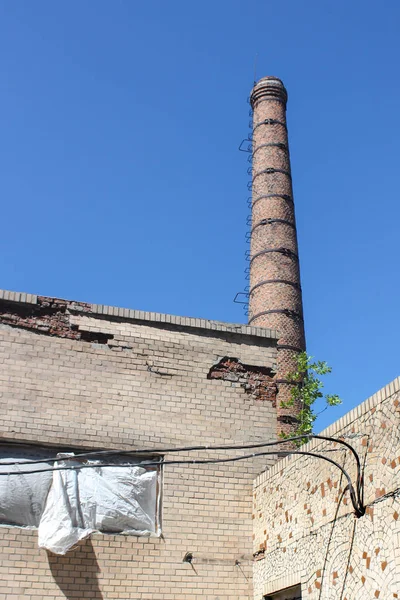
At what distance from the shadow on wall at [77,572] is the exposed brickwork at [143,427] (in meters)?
0.01

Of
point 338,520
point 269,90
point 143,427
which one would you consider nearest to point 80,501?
point 143,427

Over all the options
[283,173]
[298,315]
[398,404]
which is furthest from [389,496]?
[283,173]

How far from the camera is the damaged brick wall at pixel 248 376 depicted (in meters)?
10.5

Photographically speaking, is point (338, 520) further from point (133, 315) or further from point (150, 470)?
point (133, 315)

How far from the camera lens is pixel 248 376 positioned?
10.7 m

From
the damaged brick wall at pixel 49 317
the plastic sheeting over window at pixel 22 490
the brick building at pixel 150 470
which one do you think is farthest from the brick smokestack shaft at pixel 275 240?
the plastic sheeting over window at pixel 22 490

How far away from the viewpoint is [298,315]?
71.2 ft

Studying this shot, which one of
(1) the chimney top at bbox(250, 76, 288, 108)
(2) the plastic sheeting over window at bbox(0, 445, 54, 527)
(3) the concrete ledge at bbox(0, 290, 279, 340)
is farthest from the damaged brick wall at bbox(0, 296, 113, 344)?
(1) the chimney top at bbox(250, 76, 288, 108)

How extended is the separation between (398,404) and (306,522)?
86.1 inches

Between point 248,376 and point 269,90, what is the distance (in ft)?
58.5

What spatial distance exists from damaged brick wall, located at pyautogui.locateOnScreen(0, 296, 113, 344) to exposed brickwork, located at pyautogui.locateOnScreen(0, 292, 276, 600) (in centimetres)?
4

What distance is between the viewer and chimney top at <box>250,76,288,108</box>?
26.2 m

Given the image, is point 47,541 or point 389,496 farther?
point 47,541

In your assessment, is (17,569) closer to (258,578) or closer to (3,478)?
(3,478)
